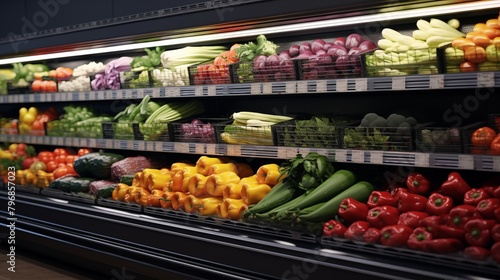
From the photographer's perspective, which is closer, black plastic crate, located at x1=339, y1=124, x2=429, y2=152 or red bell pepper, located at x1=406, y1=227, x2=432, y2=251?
red bell pepper, located at x1=406, y1=227, x2=432, y2=251

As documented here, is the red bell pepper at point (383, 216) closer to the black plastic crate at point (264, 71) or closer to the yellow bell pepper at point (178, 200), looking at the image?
the black plastic crate at point (264, 71)

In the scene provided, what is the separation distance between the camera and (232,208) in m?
3.96

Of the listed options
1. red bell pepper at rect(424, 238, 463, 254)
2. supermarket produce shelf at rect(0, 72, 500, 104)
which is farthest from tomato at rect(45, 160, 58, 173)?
red bell pepper at rect(424, 238, 463, 254)

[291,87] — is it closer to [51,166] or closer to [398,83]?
[398,83]

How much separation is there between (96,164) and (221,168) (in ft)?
4.99

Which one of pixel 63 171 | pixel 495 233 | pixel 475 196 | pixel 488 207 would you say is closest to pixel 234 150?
pixel 475 196

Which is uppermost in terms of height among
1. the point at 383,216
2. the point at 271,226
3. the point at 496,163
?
the point at 496,163

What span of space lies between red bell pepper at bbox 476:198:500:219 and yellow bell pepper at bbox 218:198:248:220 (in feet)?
4.86

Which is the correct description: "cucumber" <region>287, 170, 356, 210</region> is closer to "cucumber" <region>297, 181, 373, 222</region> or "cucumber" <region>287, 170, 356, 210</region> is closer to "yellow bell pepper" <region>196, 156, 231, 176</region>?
"cucumber" <region>297, 181, 373, 222</region>

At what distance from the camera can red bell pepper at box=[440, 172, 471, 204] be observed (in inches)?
126

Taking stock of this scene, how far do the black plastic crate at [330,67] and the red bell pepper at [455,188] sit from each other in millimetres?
771

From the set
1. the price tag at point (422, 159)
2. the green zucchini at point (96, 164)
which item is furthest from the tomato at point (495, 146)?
the green zucchini at point (96, 164)

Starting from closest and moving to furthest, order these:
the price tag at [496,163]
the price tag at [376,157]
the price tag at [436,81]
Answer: the price tag at [496,163] < the price tag at [436,81] < the price tag at [376,157]

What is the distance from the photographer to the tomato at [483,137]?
9.98ft
